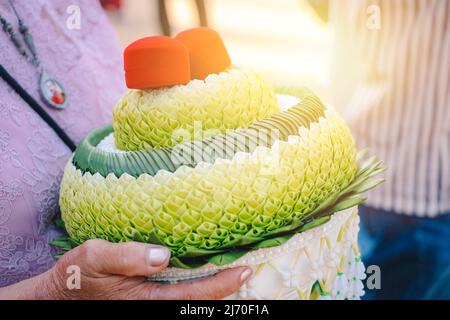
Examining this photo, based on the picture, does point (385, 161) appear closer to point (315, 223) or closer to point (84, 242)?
point (315, 223)

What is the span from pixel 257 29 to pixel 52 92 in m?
3.29

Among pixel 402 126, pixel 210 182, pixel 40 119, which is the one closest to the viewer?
pixel 210 182

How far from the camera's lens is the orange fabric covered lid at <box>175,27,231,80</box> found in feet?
2.38

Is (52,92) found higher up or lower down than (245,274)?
higher up

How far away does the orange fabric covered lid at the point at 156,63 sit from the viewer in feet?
2.17

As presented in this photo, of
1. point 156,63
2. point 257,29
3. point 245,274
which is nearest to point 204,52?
point 156,63

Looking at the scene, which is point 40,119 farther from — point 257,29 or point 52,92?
point 257,29

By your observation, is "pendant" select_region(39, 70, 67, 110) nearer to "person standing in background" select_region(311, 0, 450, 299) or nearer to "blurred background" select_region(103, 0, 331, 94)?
"person standing in background" select_region(311, 0, 450, 299)

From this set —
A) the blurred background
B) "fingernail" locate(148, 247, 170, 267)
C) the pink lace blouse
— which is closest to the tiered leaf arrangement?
"fingernail" locate(148, 247, 170, 267)

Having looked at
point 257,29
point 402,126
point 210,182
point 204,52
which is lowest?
point 257,29

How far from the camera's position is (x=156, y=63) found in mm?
671

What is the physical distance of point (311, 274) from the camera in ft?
2.39

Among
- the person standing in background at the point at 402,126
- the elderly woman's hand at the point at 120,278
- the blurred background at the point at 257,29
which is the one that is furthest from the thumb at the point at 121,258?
the blurred background at the point at 257,29
